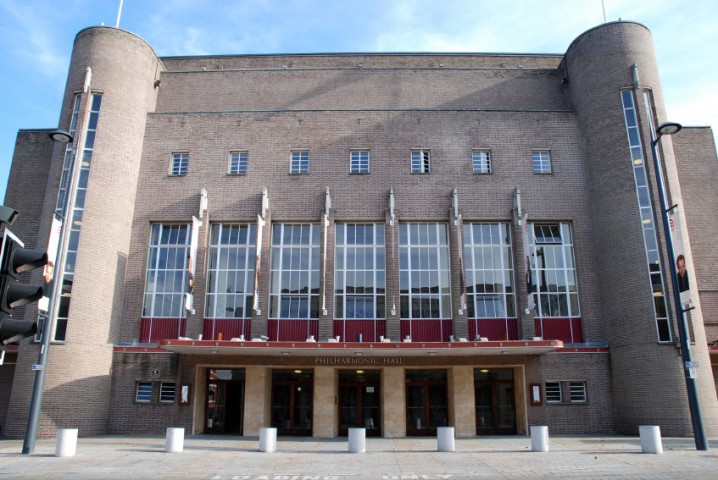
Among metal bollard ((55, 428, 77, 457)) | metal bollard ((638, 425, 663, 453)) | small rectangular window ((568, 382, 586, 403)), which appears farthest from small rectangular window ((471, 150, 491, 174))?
metal bollard ((55, 428, 77, 457))

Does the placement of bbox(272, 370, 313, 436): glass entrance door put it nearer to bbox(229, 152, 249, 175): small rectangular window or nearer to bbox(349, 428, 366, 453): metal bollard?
bbox(349, 428, 366, 453): metal bollard

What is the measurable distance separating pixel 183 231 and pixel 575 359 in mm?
18489

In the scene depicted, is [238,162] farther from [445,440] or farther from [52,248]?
[445,440]

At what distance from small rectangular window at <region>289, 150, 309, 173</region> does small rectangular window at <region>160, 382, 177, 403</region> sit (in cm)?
1109

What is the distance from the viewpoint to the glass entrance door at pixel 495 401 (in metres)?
23.9

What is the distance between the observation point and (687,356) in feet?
57.3

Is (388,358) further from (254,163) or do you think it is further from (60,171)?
(60,171)

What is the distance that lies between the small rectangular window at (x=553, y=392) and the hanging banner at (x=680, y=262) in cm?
744

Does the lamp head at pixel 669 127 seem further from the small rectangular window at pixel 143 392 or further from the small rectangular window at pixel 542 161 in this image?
the small rectangular window at pixel 143 392

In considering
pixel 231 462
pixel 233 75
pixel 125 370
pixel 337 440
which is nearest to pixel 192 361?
pixel 125 370

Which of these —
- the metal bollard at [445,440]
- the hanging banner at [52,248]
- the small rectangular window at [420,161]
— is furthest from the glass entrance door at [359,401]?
the hanging banner at [52,248]

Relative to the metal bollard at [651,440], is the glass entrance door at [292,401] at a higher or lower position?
higher

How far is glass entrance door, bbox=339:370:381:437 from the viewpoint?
2409cm

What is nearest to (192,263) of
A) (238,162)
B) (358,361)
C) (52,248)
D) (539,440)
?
(238,162)
